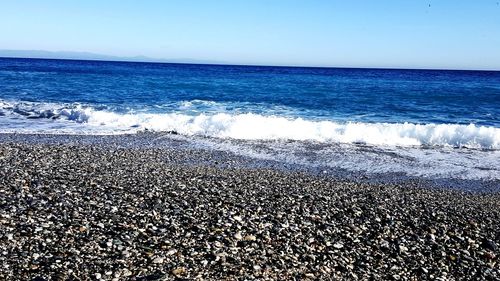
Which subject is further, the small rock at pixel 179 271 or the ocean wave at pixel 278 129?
the ocean wave at pixel 278 129

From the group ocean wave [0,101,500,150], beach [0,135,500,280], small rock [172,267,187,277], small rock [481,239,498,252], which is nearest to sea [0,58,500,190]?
ocean wave [0,101,500,150]

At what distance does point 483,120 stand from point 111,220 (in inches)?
976

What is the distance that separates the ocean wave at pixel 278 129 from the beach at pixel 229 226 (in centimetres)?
805

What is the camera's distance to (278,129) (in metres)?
20.9

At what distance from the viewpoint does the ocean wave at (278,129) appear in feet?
64.6

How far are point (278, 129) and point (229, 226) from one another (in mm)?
13622

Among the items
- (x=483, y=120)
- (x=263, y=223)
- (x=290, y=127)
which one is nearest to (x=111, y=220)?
(x=263, y=223)

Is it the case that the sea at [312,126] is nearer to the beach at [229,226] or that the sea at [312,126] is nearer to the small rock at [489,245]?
the beach at [229,226]

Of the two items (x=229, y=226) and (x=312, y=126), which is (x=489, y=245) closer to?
(x=229, y=226)

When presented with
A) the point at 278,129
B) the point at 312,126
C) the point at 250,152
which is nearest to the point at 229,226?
the point at 250,152

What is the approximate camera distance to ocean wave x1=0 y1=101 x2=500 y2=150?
19.7 metres

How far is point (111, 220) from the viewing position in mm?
7449

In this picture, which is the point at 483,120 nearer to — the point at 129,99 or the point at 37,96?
the point at 129,99

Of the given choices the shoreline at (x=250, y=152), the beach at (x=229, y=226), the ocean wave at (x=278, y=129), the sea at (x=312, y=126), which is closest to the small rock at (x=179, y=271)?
the beach at (x=229, y=226)
